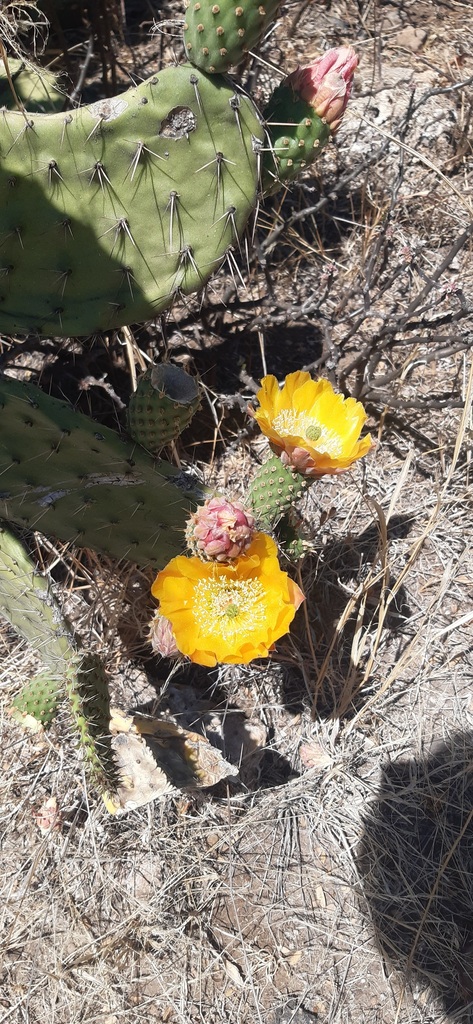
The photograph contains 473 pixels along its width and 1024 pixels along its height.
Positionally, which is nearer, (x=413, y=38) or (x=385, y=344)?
(x=385, y=344)

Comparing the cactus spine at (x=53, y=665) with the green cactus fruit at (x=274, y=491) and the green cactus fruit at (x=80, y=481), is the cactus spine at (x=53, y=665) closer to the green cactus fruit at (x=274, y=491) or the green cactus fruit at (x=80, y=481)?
the green cactus fruit at (x=80, y=481)

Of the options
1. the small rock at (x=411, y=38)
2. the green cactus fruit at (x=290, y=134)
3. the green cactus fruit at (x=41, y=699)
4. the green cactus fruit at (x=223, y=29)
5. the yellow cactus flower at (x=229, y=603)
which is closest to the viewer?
the green cactus fruit at (x=223, y=29)

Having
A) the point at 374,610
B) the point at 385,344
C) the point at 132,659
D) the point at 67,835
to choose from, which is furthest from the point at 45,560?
the point at 385,344

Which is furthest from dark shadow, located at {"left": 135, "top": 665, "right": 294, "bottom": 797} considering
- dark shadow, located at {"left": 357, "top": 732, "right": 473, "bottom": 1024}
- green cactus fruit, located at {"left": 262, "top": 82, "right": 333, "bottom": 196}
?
green cactus fruit, located at {"left": 262, "top": 82, "right": 333, "bottom": 196}

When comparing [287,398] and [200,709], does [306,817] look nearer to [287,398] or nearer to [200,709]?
[200,709]

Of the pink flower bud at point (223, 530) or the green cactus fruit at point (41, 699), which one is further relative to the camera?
the green cactus fruit at point (41, 699)

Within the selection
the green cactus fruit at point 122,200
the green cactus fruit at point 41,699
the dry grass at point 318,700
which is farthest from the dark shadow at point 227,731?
the green cactus fruit at point 122,200
